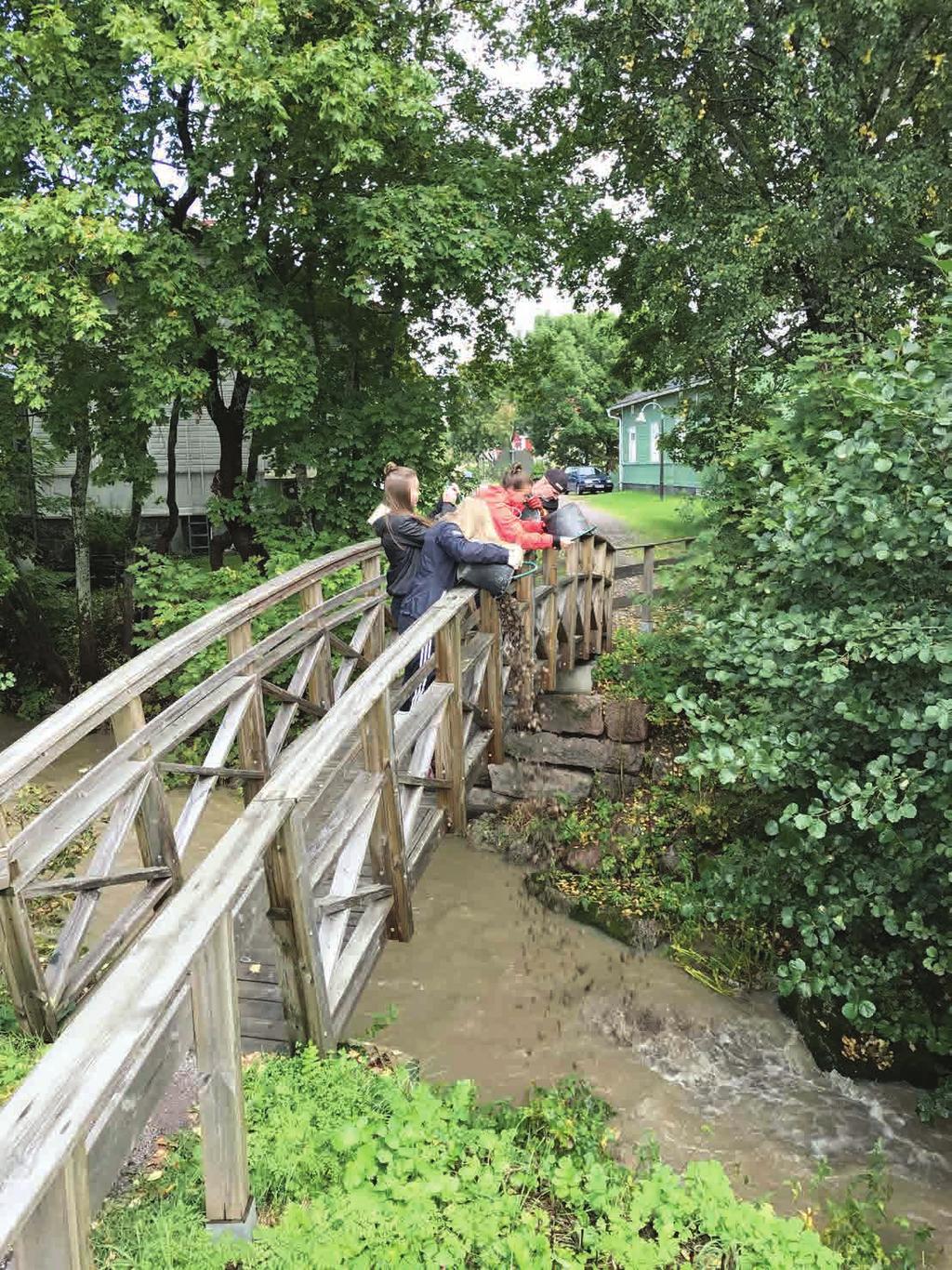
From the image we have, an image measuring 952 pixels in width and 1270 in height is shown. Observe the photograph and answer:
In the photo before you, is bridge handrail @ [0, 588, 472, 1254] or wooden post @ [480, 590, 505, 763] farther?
wooden post @ [480, 590, 505, 763]

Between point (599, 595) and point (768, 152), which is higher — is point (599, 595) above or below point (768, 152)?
below

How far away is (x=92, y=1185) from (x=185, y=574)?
951 centimetres

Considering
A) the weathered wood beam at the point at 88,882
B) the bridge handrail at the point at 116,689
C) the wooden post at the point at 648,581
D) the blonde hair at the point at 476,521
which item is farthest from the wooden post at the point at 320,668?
the wooden post at the point at 648,581

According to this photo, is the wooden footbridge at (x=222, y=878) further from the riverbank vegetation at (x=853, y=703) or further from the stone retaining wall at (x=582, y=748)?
the stone retaining wall at (x=582, y=748)

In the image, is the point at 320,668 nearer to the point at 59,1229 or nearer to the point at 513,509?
the point at 513,509

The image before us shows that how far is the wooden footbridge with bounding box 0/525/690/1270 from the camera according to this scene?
66.1 inches

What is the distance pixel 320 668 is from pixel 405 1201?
4160 millimetres

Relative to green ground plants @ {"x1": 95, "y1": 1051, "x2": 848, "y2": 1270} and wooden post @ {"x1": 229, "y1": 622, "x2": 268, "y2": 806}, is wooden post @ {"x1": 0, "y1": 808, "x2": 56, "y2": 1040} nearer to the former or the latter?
green ground plants @ {"x1": 95, "y1": 1051, "x2": 848, "y2": 1270}

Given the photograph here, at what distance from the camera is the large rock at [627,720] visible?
879 cm

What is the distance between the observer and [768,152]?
10547mm

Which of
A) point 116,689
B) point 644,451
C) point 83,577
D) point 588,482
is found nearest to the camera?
point 116,689

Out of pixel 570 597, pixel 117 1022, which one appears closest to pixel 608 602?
pixel 570 597

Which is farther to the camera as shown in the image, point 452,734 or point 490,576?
point 490,576

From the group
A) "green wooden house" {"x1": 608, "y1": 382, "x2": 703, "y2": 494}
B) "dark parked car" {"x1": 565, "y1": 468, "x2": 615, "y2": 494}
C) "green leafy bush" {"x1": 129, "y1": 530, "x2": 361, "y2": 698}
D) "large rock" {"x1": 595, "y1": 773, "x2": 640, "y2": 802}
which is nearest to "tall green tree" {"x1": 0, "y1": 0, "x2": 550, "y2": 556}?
"green leafy bush" {"x1": 129, "y1": 530, "x2": 361, "y2": 698}
